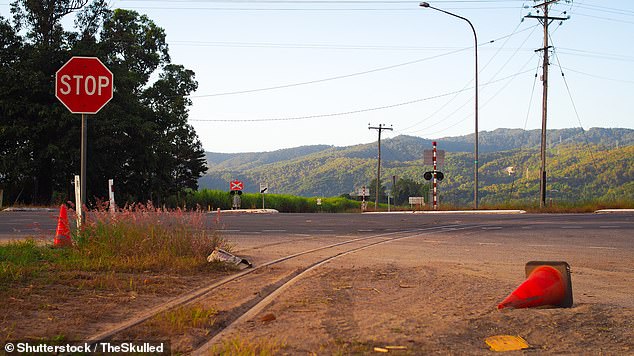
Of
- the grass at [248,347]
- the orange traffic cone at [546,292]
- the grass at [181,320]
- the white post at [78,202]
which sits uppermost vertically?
the white post at [78,202]

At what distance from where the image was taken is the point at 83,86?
1212 centimetres

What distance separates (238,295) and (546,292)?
3350 millimetres

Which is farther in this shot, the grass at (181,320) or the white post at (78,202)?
the white post at (78,202)

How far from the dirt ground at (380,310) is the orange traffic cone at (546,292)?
0.14 meters

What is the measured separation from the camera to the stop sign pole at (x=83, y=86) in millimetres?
11938

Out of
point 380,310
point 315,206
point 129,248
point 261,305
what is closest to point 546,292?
point 380,310

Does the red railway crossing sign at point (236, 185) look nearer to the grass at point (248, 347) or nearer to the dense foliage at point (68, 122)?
the dense foliage at point (68, 122)

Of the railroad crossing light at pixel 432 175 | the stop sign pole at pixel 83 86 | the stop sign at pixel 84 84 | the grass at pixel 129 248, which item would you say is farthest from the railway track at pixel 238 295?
the railroad crossing light at pixel 432 175

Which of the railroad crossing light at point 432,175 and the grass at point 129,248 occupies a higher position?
the railroad crossing light at point 432,175

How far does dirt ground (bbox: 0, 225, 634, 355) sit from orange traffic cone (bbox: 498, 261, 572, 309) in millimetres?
142

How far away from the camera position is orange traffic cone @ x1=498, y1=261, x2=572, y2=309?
7.02m

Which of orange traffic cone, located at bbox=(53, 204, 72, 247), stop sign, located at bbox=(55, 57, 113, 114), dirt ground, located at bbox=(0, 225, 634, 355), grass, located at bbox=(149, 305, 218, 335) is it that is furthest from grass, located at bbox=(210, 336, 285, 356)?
orange traffic cone, located at bbox=(53, 204, 72, 247)

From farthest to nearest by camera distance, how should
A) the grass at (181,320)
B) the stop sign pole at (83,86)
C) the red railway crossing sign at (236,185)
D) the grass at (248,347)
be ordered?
1. the red railway crossing sign at (236,185)
2. the stop sign pole at (83,86)
3. the grass at (181,320)
4. the grass at (248,347)

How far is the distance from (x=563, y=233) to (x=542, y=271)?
42.9 ft
